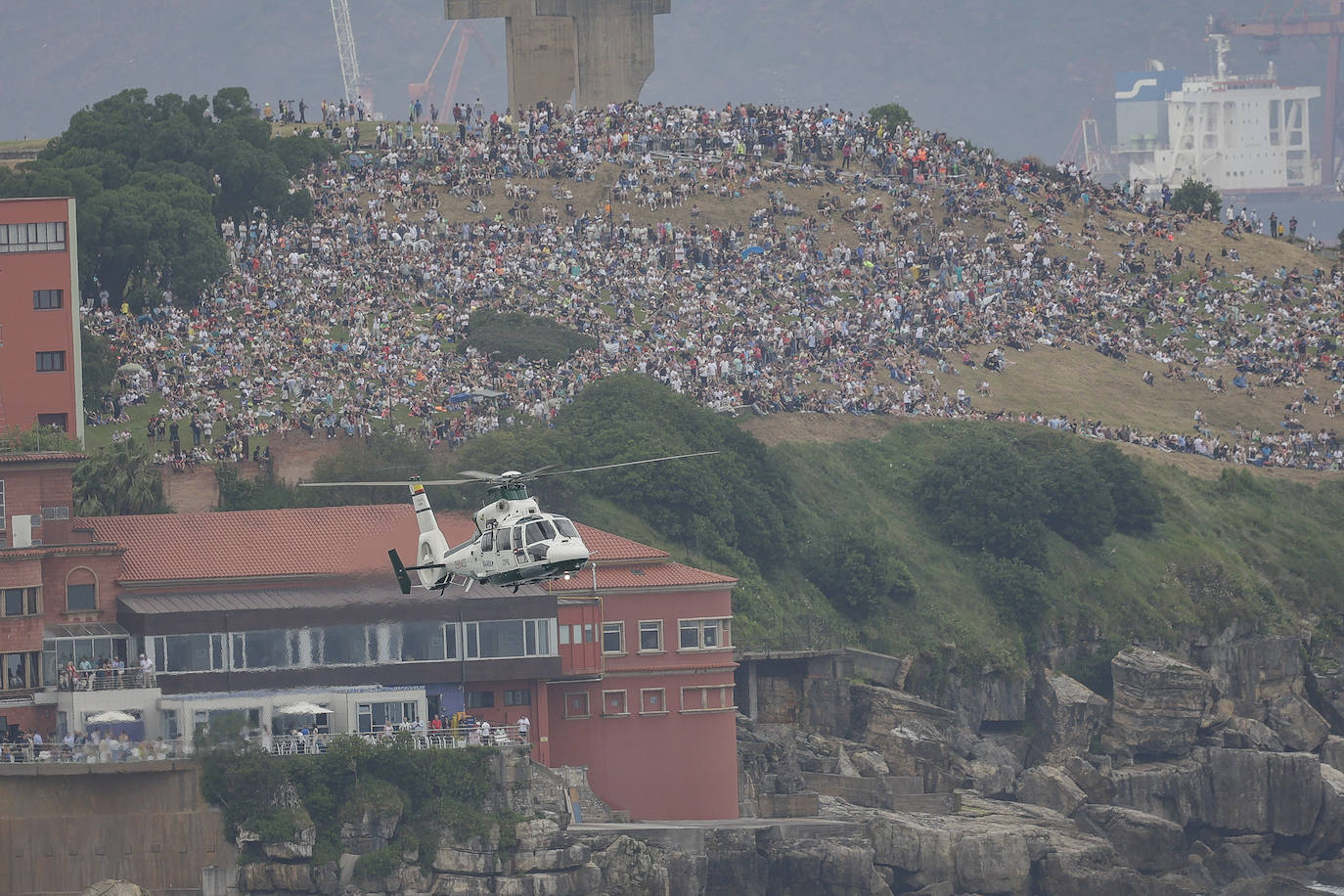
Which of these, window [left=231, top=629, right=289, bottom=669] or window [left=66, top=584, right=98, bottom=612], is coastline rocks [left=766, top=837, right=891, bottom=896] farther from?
window [left=66, top=584, right=98, bottom=612]

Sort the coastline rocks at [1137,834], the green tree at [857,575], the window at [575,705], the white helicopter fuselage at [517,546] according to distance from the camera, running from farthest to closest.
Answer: the green tree at [857,575] → the coastline rocks at [1137,834] → the window at [575,705] → the white helicopter fuselage at [517,546]

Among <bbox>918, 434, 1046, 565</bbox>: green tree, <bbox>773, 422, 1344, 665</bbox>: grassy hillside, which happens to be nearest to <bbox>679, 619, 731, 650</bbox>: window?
<bbox>773, 422, 1344, 665</bbox>: grassy hillside

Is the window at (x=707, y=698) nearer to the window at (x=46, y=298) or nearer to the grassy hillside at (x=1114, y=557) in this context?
the grassy hillside at (x=1114, y=557)

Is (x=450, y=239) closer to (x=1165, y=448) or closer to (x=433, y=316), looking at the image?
(x=433, y=316)

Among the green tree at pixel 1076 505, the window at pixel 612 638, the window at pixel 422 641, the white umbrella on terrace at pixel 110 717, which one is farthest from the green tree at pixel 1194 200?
the white umbrella on terrace at pixel 110 717

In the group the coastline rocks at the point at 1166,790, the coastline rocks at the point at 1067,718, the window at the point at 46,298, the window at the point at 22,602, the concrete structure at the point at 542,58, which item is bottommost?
the coastline rocks at the point at 1166,790

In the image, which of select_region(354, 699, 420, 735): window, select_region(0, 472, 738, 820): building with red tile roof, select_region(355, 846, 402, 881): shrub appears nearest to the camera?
select_region(355, 846, 402, 881): shrub

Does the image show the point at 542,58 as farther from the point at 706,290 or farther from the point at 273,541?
the point at 273,541
